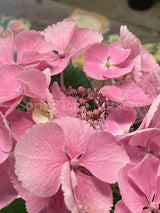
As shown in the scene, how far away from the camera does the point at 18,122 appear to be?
12.8 inches

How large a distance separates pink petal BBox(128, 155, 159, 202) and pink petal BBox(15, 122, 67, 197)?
0.08 m

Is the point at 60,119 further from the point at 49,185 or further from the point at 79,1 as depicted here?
the point at 79,1

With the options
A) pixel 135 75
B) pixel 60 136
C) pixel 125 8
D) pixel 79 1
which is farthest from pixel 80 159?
pixel 79 1

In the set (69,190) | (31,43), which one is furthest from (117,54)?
(69,190)

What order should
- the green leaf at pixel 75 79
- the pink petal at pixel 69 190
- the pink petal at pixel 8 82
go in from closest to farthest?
the pink petal at pixel 69 190 < the pink petal at pixel 8 82 < the green leaf at pixel 75 79

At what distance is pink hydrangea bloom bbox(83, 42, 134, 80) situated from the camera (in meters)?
0.39

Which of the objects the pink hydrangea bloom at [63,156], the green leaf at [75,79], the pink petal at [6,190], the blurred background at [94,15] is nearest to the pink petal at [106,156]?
the pink hydrangea bloom at [63,156]

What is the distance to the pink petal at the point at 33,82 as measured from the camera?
0.31m

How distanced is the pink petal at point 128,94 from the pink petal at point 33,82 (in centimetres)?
7

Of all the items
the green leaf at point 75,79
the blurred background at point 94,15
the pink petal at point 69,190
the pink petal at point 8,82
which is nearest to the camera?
the pink petal at point 69,190

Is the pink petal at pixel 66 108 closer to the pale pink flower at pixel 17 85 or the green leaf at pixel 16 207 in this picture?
the pale pink flower at pixel 17 85

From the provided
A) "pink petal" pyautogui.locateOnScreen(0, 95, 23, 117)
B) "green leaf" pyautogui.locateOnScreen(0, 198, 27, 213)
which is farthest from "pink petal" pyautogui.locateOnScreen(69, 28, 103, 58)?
"green leaf" pyautogui.locateOnScreen(0, 198, 27, 213)

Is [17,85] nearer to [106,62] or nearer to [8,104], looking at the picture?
[8,104]

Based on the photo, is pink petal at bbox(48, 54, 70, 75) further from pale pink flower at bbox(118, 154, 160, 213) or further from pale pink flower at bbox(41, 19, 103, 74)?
pale pink flower at bbox(118, 154, 160, 213)
